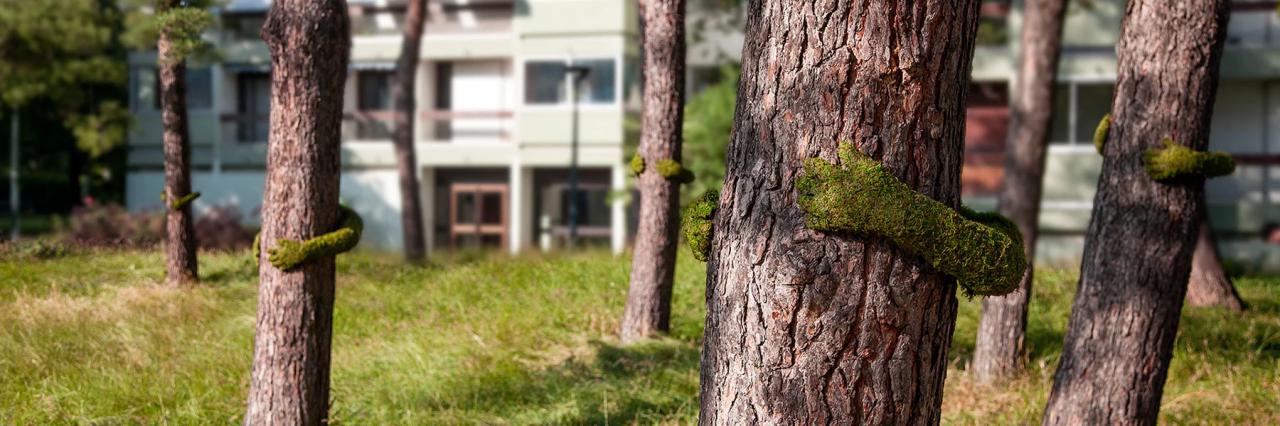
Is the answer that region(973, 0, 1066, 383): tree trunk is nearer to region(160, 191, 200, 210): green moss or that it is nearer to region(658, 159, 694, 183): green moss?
region(658, 159, 694, 183): green moss

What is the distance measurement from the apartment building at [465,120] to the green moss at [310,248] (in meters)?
19.9

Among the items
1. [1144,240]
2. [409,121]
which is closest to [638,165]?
[1144,240]

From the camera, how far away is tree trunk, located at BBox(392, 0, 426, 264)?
22.9 meters

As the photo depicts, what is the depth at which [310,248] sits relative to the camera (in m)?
6.63

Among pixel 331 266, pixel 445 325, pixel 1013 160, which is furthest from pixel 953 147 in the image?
pixel 1013 160

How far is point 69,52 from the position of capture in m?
25.3

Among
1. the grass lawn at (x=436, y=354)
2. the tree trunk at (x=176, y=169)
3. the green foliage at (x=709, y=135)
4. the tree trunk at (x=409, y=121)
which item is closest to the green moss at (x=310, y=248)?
the grass lawn at (x=436, y=354)

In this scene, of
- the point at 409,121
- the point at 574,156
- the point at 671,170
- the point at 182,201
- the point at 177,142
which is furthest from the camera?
the point at 574,156

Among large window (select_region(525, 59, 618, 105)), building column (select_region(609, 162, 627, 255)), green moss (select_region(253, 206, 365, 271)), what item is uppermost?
large window (select_region(525, 59, 618, 105))

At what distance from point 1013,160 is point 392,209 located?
1844 centimetres

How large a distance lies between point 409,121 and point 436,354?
14412mm

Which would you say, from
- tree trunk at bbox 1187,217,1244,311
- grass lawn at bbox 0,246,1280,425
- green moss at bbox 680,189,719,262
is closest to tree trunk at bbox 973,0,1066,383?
grass lawn at bbox 0,246,1280,425

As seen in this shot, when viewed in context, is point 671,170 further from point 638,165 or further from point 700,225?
point 700,225

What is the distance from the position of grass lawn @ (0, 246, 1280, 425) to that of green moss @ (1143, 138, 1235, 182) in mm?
2253
